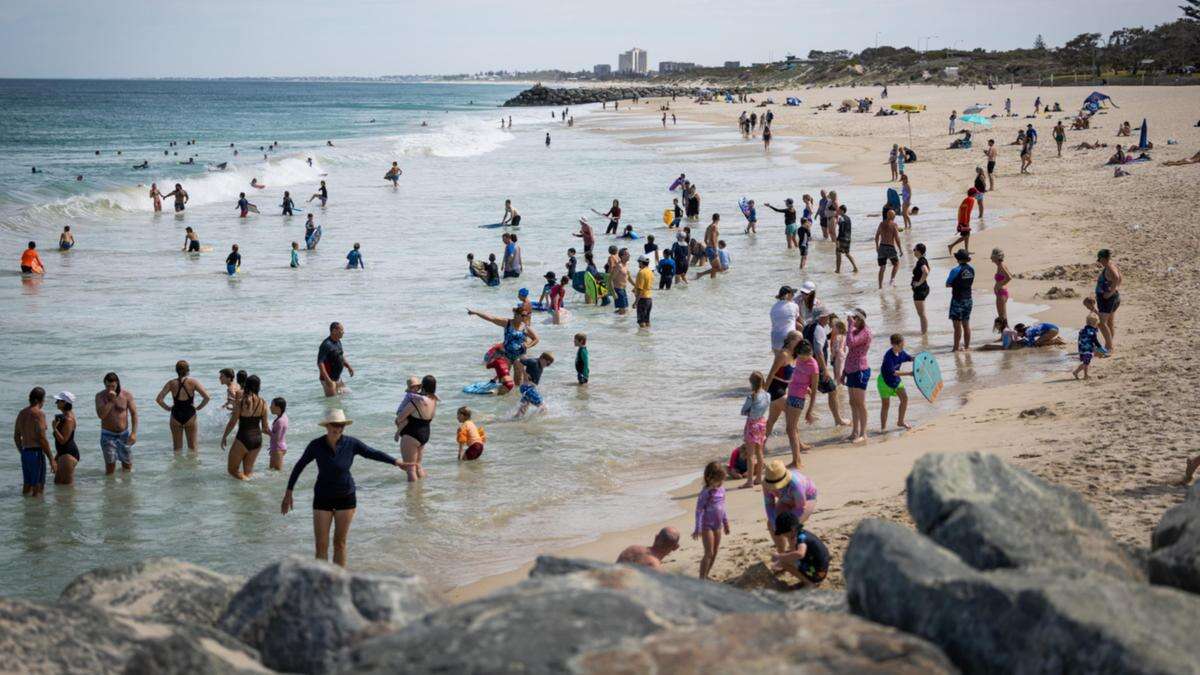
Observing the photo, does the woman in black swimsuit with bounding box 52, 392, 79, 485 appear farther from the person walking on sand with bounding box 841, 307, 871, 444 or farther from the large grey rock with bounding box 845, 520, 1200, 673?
the large grey rock with bounding box 845, 520, 1200, 673

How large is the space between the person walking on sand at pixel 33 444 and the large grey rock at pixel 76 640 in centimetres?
679

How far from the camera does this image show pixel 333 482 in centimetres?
938

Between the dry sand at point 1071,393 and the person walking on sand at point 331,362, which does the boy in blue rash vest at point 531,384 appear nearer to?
the person walking on sand at point 331,362

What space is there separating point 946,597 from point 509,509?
6876 mm

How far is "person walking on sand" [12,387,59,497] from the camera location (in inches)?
464

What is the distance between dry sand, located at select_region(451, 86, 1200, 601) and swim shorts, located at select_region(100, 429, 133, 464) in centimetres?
576

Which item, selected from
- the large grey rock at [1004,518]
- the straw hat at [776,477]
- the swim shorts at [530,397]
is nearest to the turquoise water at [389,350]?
the swim shorts at [530,397]

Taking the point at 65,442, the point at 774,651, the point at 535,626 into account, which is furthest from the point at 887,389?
the point at 65,442

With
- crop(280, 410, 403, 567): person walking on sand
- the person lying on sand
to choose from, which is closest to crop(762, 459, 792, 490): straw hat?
crop(280, 410, 403, 567): person walking on sand

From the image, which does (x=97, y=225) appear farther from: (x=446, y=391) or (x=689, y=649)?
(x=689, y=649)

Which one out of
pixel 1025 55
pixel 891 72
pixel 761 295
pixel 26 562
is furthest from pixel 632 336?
pixel 1025 55

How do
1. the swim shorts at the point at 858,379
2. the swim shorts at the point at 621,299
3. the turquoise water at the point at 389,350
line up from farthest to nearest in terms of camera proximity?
the swim shorts at the point at 621,299
the swim shorts at the point at 858,379
the turquoise water at the point at 389,350

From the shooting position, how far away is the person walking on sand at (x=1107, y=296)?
1472 centimetres

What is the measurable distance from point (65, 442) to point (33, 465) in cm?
45
